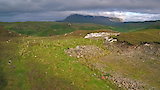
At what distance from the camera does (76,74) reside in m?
35.0

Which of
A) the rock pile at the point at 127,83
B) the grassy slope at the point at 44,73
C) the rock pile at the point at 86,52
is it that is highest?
the grassy slope at the point at 44,73

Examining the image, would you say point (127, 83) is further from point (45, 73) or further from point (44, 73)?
point (44, 73)

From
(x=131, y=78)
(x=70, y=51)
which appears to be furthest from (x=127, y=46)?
(x=131, y=78)

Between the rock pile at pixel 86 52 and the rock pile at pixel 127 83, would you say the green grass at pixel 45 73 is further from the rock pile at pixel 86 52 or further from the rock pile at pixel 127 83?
the rock pile at pixel 86 52

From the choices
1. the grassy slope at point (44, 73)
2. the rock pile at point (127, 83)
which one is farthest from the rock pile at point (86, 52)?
the rock pile at point (127, 83)

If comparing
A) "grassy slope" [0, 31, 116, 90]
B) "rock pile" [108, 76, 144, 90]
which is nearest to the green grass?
"grassy slope" [0, 31, 116, 90]

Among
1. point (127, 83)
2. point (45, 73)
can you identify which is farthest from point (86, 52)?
point (45, 73)

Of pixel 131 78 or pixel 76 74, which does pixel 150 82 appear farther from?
pixel 76 74

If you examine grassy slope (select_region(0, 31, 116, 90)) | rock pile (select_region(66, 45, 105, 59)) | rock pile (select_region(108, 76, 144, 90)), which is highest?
grassy slope (select_region(0, 31, 116, 90))

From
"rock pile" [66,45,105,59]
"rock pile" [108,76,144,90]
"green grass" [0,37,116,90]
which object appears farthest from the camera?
"rock pile" [66,45,105,59]

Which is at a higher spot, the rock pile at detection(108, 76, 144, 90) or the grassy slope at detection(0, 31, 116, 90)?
the grassy slope at detection(0, 31, 116, 90)

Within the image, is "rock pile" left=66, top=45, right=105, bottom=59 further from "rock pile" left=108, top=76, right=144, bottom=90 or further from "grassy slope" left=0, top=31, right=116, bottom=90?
"rock pile" left=108, top=76, right=144, bottom=90

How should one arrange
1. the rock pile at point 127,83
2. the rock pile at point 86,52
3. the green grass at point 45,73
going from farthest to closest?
the rock pile at point 86,52, the rock pile at point 127,83, the green grass at point 45,73

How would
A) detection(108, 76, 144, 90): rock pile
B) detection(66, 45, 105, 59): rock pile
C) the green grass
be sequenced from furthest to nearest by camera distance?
detection(66, 45, 105, 59): rock pile, detection(108, 76, 144, 90): rock pile, the green grass
